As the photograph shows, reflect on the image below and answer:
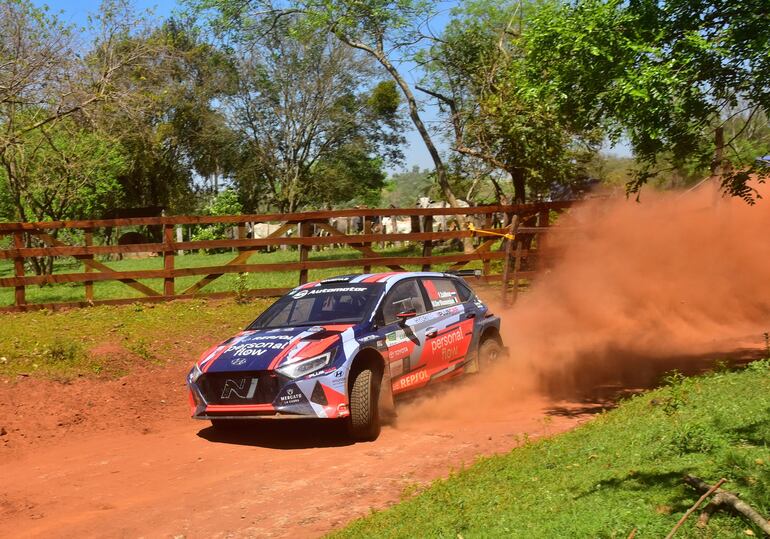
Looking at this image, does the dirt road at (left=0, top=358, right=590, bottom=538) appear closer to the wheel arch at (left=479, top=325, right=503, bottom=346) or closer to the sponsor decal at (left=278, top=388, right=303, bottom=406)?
the sponsor decal at (left=278, top=388, right=303, bottom=406)

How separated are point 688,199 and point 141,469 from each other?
45.8ft

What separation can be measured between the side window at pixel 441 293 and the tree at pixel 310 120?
31730 mm

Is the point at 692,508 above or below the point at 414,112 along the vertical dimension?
below

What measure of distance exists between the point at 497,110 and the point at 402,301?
12582 mm

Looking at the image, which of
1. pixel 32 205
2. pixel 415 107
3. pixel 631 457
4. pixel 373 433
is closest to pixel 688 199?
pixel 415 107

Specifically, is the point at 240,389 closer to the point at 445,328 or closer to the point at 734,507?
the point at 445,328

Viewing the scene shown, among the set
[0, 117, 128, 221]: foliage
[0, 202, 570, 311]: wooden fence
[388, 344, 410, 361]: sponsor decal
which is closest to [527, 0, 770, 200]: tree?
[388, 344, 410, 361]: sponsor decal

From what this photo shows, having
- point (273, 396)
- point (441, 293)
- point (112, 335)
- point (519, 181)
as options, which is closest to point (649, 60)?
point (441, 293)

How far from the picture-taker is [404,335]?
356 inches

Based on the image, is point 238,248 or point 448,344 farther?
point 238,248

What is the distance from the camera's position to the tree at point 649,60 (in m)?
8.20

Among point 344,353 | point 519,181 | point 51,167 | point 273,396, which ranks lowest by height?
point 273,396

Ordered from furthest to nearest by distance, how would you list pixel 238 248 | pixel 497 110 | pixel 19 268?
pixel 497 110, pixel 238 248, pixel 19 268

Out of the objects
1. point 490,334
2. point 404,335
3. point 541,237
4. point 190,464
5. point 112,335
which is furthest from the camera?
point 541,237
